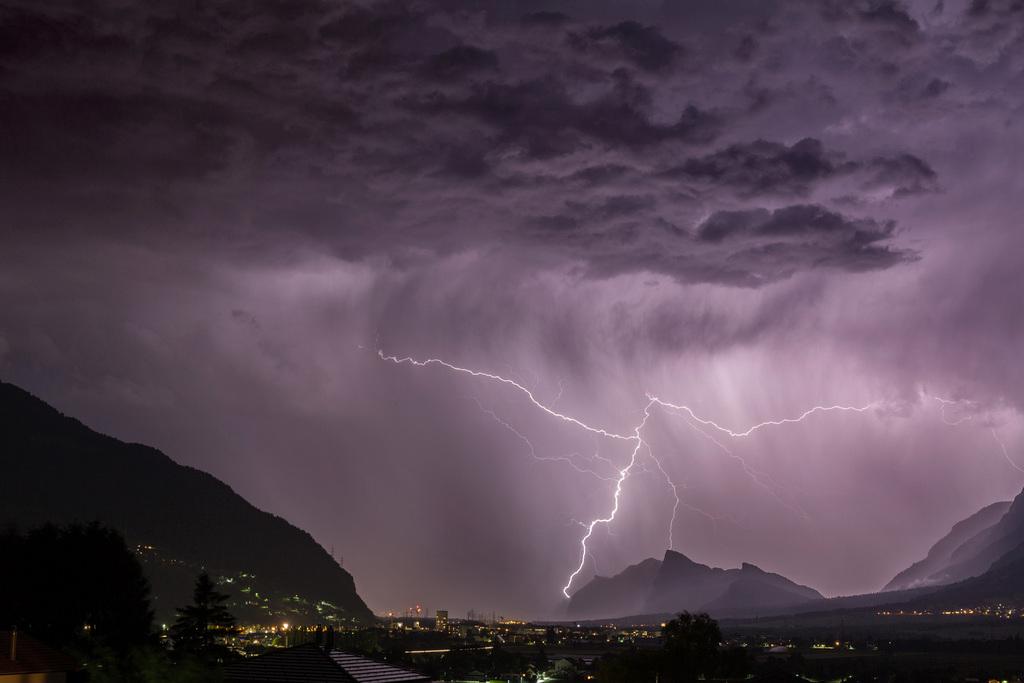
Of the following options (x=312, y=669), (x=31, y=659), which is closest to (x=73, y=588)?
(x=31, y=659)

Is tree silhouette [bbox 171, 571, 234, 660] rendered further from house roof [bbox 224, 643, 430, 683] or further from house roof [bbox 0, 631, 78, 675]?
house roof [bbox 224, 643, 430, 683]

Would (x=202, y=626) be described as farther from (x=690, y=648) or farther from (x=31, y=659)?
(x=690, y=648)

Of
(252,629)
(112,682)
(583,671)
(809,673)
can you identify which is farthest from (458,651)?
(112,682)

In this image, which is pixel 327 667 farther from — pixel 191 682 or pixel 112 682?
pixel 112 682

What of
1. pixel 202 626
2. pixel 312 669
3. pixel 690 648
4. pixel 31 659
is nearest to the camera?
pixel 312 669

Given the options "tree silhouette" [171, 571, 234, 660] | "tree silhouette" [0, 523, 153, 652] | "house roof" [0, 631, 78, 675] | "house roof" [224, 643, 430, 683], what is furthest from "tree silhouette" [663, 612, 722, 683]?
"house roof" [0, 631, 78, 675]

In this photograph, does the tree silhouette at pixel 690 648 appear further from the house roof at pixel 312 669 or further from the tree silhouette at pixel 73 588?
the house roof at pixel 312 669
